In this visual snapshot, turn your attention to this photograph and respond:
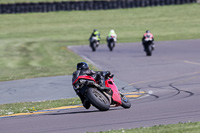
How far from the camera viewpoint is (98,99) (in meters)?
10.4

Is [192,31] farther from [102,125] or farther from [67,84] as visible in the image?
[102,125]

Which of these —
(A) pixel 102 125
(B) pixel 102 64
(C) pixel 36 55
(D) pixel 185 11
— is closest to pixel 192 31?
(D) pixel 185 11

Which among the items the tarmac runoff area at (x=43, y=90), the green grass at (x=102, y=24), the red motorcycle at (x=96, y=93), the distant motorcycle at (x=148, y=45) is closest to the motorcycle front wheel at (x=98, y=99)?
the red motorcycle at (x=96, y=93)

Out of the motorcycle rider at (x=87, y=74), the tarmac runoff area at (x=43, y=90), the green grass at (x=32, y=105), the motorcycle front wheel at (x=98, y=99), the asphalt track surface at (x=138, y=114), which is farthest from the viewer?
the tarmac runoff area at (x=43, y=90)

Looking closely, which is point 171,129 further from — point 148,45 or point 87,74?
point 148,45

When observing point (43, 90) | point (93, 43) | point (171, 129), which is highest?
point (171, 129)

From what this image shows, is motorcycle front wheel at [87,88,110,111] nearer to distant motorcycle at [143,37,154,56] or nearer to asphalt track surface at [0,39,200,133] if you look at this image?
asphalt track surface at [0,39,200,133]

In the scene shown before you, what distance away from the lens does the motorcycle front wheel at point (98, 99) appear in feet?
33.9

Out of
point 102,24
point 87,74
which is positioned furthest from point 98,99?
point 102,24

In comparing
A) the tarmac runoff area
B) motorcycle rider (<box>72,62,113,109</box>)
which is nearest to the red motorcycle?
motorcycle rider (<box>72,62,113,109</box>)

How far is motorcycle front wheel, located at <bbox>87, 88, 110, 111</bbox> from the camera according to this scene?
10.3m

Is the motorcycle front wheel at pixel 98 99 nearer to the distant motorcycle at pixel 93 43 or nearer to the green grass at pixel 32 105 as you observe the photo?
the green grass at pixel 32 105

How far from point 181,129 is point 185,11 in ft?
174

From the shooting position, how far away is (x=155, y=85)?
52.0 feet
